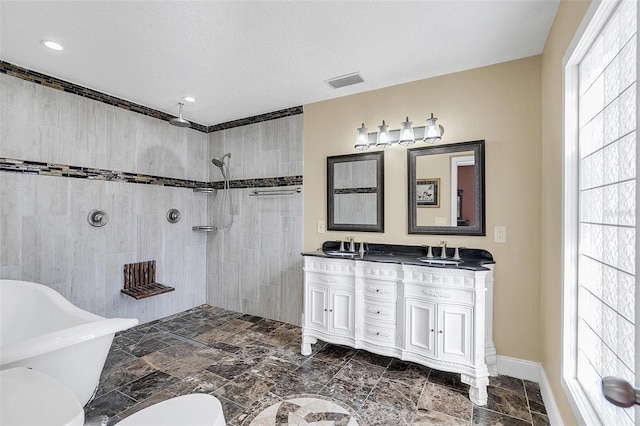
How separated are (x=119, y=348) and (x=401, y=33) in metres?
3.62

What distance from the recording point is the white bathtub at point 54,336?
5.00ft

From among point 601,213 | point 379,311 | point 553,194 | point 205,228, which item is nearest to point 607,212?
point 601,213

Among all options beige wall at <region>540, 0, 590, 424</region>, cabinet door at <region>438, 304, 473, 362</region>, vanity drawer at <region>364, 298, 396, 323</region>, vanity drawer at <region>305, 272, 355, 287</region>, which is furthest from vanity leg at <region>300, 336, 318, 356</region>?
beige wall at <region>540, 0, 590, 424</region>

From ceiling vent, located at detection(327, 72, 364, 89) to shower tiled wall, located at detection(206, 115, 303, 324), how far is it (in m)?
0.67

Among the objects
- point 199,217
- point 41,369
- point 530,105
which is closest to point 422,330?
point 530,105

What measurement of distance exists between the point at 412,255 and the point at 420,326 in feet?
2.19

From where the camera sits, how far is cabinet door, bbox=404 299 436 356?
7.09 feet

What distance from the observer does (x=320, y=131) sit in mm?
3295

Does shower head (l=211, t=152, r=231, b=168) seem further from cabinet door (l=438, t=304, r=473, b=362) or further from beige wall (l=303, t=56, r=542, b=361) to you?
cabinet door (l=438, t=304, r=473, b=362)

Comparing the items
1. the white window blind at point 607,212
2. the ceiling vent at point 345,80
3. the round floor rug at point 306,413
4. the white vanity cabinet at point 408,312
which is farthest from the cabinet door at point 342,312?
the ceiling vent at point 345,80

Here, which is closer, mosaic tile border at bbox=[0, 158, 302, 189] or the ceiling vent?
mosaic tile border at bbox=[0, 158, 302, 189]

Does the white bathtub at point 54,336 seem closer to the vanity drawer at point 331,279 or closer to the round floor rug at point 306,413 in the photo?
the round floor rug at point 306,413

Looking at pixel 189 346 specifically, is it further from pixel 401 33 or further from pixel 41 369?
pixel 401 33

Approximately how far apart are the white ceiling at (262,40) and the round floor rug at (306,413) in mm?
2528
